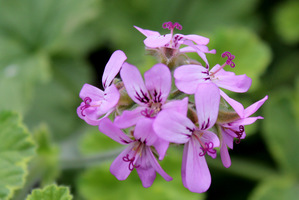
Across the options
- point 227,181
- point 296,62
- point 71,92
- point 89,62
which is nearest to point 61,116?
point 71,92

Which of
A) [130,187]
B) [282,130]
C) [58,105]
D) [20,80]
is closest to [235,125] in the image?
[130,187]

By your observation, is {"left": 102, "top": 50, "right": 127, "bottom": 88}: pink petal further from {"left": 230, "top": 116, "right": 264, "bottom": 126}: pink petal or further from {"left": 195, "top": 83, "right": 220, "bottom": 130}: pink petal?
{"left": 230, "top": 116, "right": 264, "bottom": 126}: pink petal

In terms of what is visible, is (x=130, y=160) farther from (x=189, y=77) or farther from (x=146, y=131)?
(x=189, y=77)

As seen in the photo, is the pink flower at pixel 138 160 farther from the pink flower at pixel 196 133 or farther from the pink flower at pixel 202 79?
the pink flower at pixel 202 79

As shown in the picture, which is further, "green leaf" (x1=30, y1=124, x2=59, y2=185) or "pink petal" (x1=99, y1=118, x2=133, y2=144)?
"green leaf" (x1=30, y1=124, x2=59, y2=185)

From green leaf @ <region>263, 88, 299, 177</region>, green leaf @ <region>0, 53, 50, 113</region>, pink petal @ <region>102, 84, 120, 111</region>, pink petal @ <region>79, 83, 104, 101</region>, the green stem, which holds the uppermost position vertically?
green leaf @ <region>0, 53, 50, 113</region>

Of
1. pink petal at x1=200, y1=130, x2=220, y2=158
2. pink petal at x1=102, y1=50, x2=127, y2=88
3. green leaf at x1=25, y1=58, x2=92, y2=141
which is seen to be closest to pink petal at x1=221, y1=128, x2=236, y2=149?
pink petal at x1=200, y1=130, x2=220, y2=158

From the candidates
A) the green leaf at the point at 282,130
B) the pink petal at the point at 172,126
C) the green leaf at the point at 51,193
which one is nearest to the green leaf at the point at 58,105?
the green leaf at the point at 282,130
